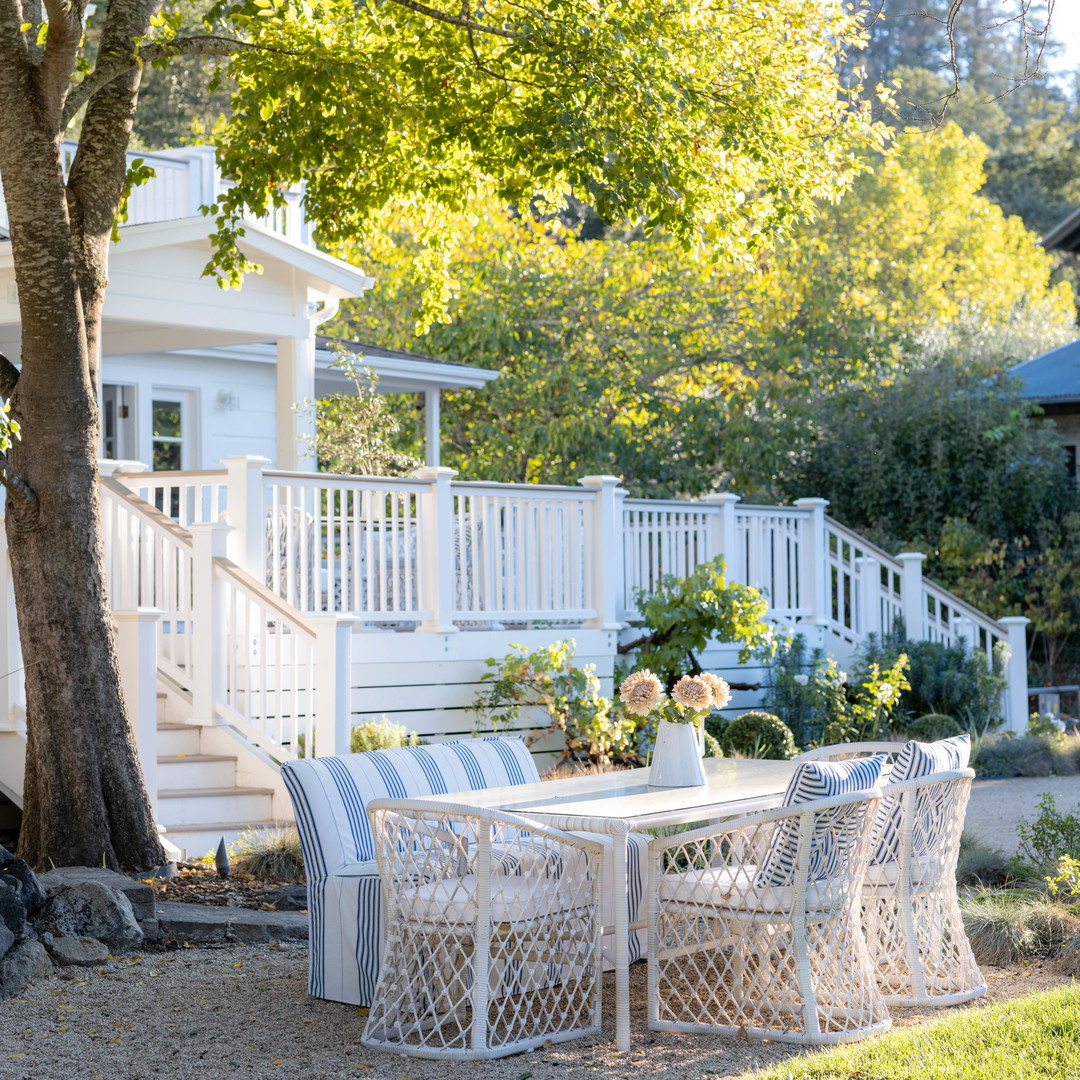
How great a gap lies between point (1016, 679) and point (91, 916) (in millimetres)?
10481

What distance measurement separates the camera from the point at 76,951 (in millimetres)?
6375

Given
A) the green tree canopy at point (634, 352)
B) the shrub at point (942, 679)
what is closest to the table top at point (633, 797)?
the shrub at point (942, 679)

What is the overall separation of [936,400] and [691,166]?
8.80 meters

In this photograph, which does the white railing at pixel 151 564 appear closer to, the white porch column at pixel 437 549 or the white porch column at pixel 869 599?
the white porch column at pixel 437 549

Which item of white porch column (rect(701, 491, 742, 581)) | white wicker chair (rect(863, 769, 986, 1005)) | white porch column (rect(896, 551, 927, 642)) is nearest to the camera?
white wicker chair (rect(863, 769, 986, 1005))

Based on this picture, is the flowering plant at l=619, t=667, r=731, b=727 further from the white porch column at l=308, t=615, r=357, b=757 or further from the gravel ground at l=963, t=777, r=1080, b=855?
the white porch column at l=308, t=615, r=357, b=757

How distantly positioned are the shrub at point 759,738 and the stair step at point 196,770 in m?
4.07

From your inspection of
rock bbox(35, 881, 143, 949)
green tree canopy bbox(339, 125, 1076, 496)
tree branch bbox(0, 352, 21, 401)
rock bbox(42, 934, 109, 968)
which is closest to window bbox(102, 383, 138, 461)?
green tree canopy bbox(339, 125, 1076, 496)

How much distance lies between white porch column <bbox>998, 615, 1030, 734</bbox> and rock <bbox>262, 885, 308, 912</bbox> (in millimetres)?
8843

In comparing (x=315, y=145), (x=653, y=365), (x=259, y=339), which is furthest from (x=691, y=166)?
(x=653, y=365)

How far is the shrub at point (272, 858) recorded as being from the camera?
7953 millimetres

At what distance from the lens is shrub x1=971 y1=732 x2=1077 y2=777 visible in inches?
502

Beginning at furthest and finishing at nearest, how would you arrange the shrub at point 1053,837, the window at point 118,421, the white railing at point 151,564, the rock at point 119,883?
the window at point 118,421
the white railing at point 151,564
the shrub at point 1053,837
the rock at point 119,883

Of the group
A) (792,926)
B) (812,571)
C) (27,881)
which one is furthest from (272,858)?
(812,571)
